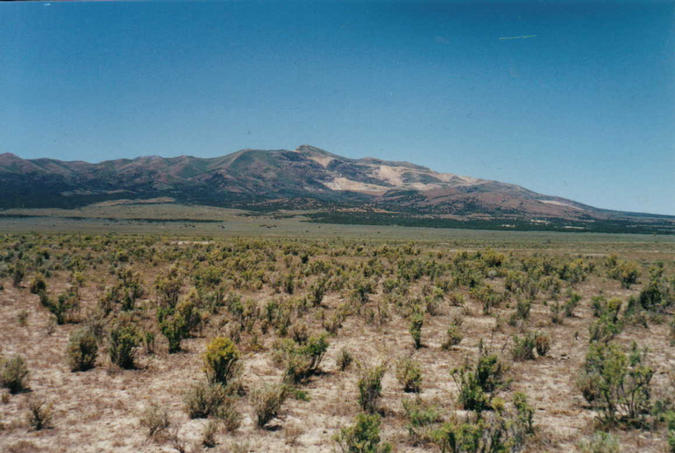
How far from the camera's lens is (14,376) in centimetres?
638

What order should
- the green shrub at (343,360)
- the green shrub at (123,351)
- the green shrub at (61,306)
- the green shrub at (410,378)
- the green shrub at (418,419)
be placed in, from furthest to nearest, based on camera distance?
the green shrub at (61,306), the green shrub at (343,360), the green shrub at (123,351), the green shrub at (410,378), the green shrub at (418,419)

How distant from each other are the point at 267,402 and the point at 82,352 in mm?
4987

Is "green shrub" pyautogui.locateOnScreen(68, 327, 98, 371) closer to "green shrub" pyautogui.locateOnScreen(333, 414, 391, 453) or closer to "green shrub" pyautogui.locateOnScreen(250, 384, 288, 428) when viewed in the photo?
"green shrub" pyautogui.locateOnScreen(250, 384, 288, 428)

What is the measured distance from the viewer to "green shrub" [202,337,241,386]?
728 cm

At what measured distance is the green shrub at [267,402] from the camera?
18.9ft

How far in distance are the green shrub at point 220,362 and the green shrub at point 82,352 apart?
2681 mm

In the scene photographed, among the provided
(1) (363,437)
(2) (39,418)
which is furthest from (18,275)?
(1) (363,437)

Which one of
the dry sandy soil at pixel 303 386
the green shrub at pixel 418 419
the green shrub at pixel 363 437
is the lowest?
the dry sandy soil at pixel 303 386

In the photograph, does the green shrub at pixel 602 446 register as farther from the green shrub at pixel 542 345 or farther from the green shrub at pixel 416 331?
the green shrub at pixel 416 331

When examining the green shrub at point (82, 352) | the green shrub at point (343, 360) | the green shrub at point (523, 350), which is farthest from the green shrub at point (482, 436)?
the green shrub at point (82, 352)

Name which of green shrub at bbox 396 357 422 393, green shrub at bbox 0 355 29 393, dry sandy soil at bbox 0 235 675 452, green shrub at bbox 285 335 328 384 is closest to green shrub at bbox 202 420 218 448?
dry sandy soil at bbox 0 235 675 452

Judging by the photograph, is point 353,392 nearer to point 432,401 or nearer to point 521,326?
point 432,401

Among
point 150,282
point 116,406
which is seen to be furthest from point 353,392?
point 150,282

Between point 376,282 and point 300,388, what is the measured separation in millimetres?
10940
